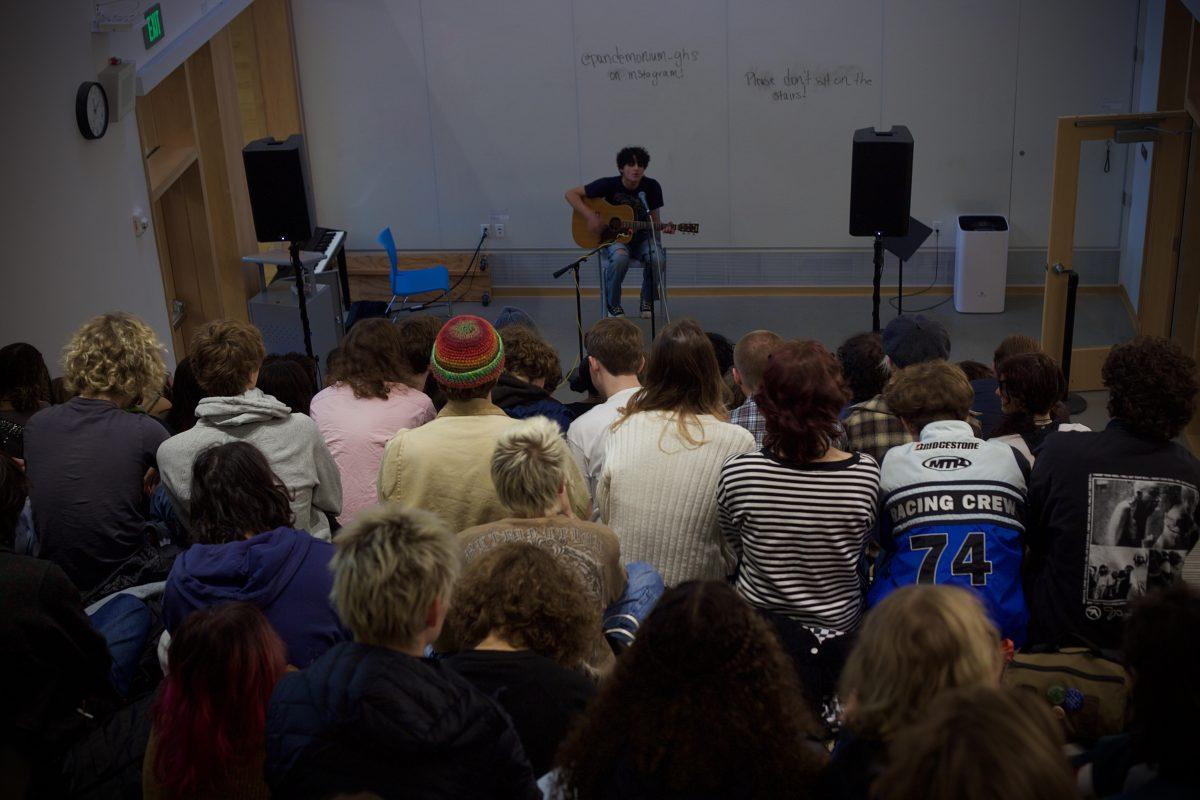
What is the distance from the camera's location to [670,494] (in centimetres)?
280

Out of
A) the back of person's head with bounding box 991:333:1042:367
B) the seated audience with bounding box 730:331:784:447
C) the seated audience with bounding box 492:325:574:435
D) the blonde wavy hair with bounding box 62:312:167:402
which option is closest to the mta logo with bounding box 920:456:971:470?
the seated audience with bounding box 730:331:784:447

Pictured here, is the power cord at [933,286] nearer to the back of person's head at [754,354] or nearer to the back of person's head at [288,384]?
the back of person's head at [754,354]

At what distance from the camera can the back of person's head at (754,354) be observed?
3451mm

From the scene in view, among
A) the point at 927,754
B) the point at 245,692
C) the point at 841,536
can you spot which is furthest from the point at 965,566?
the point at 245,692

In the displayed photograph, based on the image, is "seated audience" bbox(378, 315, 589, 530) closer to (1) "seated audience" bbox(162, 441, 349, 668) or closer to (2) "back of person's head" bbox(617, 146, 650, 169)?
(1) "seated audience" bbox(162, 441, 349, 668)

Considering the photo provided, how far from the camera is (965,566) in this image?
8.23 ft

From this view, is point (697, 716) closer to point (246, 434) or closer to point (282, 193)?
point (246, 434)

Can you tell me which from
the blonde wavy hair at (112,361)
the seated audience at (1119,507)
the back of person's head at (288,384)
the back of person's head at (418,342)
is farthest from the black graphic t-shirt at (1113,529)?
the blonde wavy hair at (112,361)

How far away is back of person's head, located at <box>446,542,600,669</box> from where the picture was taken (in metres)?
2.00

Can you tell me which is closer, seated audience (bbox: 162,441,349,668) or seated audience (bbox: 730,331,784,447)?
seated audience (bbox: 162,441,349,668)

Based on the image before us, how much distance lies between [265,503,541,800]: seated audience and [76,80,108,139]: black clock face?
4.61m

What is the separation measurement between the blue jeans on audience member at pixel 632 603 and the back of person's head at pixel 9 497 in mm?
1354

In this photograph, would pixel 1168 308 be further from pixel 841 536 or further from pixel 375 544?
pixel 375 544

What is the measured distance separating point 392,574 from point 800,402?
1.07 m
